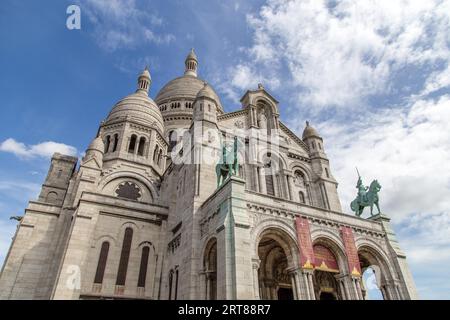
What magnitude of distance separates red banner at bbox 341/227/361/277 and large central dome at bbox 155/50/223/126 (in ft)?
87.2

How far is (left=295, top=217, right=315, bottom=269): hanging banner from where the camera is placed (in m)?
16.1

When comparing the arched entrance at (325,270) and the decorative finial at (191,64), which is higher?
the decorative finial at (191,64)

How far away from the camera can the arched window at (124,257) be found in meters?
20.9

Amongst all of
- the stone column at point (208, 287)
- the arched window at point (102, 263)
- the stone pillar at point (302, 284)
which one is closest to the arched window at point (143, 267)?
the arched window at point (102, 263)

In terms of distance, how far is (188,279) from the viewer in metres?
16.7

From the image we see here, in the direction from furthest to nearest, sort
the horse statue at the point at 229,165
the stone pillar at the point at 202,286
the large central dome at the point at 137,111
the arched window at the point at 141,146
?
the large central dome at the point at 137,111 → the arched window at the point at 141,146 → the horse statue at the point at 229,165 → the stone pillar at the point at 202,286

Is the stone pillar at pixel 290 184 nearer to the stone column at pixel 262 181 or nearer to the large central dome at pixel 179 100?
the stone column at pixel 262 181

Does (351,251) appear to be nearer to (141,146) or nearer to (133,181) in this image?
(133,181)

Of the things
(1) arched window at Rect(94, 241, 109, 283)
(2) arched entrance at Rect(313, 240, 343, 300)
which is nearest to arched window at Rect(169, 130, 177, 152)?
(1) arched window at Rect(94, 241, 109, 283)

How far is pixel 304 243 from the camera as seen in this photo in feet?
54.6

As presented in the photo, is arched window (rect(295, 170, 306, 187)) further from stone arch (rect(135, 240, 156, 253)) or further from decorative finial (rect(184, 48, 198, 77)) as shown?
decorative finial (rect(184, 48, 198, 77))

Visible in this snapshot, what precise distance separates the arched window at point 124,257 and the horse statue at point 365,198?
17678mm

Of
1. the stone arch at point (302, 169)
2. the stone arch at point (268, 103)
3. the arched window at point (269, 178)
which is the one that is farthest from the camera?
the stone arch at point (268, 103)
